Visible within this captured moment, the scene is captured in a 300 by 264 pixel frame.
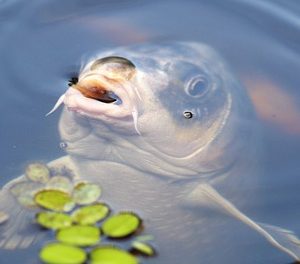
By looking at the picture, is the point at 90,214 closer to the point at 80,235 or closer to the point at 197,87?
the point at 80,235

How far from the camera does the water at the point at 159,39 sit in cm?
340

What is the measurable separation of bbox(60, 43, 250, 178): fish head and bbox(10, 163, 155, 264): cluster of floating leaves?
269 millimetres

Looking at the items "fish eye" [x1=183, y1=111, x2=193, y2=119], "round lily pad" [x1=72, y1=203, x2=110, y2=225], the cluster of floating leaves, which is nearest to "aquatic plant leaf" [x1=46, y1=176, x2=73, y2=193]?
the cluster of floating leaves

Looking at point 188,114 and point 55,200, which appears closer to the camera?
point 55,200

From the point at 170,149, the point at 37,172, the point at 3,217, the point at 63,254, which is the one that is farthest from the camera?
the point at 170,149

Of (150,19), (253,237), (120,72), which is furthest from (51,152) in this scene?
(150,19)

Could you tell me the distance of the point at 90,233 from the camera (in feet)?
8.76

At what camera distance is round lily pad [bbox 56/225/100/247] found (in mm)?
2625

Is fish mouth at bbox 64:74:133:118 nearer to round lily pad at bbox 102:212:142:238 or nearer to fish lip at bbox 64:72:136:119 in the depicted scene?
fish lip at bbox 64:72:136:119

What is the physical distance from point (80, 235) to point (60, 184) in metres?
0.46

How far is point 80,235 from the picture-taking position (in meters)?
2.65

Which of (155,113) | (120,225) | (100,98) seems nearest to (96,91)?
(100,98)

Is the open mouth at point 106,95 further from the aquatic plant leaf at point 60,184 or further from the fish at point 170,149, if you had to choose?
the aquatic plant leaf at point 60,184

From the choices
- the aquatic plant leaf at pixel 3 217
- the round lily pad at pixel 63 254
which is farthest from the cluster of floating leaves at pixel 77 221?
the aquatic plant leaf at pixel 3 217
